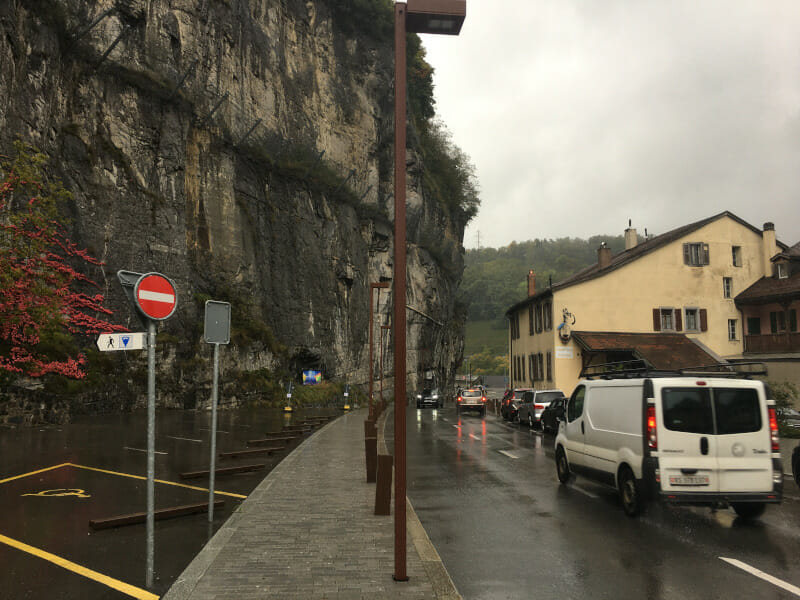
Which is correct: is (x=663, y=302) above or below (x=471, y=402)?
above

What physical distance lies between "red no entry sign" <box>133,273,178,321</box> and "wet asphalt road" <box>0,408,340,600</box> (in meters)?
2.45

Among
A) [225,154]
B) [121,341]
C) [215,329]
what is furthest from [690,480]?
[225,154]

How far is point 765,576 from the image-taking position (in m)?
6.09

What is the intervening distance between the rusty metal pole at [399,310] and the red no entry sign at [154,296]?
2.07m

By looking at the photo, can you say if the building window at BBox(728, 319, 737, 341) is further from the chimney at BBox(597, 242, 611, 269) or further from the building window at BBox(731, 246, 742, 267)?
the chimney at BBox(597, 242, 611, 269)

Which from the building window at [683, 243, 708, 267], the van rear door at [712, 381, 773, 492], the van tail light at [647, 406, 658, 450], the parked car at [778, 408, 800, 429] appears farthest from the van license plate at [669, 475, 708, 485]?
the building window at [683, 243, 708, 267]

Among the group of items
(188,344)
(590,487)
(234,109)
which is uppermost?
(234,109)

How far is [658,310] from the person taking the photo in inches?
1512

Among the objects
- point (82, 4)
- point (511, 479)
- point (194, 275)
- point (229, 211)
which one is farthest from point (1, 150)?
point (511, 479)

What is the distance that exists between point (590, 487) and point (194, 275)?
91.3ft

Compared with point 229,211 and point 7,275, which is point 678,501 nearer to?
point 7,275

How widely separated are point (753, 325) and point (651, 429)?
118 ft

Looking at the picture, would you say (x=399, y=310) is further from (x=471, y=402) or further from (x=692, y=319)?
(x=692, y=319)

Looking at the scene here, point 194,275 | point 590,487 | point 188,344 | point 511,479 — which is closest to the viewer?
point 590,487
